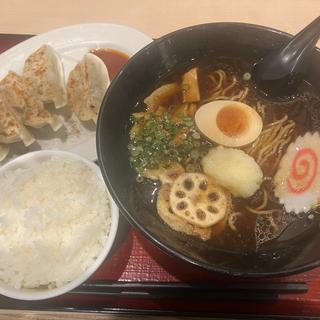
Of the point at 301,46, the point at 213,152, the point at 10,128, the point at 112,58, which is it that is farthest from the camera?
the point at 112,58

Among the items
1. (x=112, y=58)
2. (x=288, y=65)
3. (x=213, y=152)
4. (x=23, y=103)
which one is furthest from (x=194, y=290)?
(x=112, y=58)

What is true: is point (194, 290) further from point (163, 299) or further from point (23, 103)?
point (23, 103)

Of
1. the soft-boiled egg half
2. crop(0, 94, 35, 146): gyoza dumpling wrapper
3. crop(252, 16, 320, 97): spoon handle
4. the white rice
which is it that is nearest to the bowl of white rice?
the white rice

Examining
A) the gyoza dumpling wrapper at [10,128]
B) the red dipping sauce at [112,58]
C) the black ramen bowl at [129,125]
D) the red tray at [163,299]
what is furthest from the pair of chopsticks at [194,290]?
the red dipping sauce at [112,58]

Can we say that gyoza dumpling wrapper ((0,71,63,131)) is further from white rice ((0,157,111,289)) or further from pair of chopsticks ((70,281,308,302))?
pair of chopsticks ((70,281,308,302))

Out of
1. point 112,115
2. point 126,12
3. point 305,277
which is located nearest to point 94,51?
point 126,12

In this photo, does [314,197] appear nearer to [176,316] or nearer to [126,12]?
[176,316]

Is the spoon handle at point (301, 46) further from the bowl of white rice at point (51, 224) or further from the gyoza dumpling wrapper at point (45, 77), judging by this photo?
the gyoza dumpling wrapper at point (45, 77)
